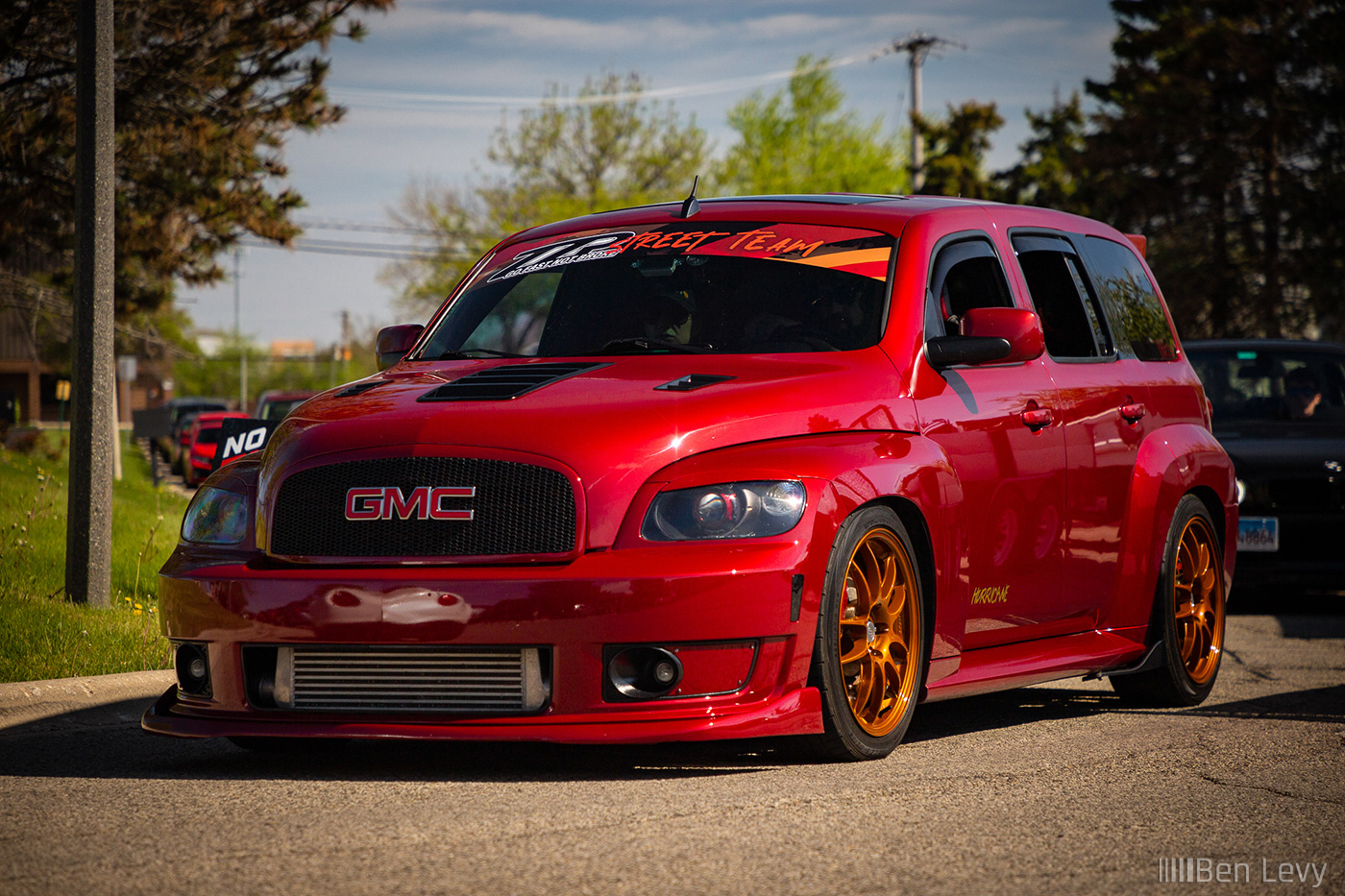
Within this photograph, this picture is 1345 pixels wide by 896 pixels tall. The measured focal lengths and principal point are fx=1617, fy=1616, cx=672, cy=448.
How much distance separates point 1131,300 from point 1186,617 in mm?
1484

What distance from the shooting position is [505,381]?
5.48 meters

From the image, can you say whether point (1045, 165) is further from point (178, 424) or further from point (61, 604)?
point (61, 604)

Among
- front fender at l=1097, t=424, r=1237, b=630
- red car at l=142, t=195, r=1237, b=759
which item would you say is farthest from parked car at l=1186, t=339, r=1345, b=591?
red car at l=142, t=195, r=1237, b=759

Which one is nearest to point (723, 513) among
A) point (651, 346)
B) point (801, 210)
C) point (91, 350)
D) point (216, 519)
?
point (651, 346)

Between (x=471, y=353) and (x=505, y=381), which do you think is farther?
(x=471, y=353)

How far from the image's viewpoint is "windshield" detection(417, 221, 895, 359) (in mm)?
5867

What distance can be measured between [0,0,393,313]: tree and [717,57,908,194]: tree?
32.9 metres

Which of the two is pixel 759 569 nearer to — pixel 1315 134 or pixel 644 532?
pixel 644 532

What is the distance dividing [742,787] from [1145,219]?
33.8 metres

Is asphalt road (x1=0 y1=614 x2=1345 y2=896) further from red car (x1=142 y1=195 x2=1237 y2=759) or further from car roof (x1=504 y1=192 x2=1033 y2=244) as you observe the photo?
car roof (x1=504 y1=192 x2=1033 y2=244)

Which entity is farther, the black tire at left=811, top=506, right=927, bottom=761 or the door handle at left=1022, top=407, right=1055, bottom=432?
the door handle at left=1022, top=407, right=1055, bottom=432

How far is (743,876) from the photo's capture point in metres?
3.89

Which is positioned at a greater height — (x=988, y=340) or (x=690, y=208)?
(x=690, y=208)

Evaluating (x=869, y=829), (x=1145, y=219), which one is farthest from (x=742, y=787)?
(x=1145, y=219)
